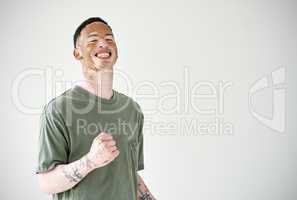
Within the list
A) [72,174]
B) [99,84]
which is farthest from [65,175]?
[99,84]

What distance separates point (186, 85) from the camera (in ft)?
7.31

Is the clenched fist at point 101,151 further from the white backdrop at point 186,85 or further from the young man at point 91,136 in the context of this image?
the white backdrop at point 186,85

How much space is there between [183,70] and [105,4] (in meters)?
0.58

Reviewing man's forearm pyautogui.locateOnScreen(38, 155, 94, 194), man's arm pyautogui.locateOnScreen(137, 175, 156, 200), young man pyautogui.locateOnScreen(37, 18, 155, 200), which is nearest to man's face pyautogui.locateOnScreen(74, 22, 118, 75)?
young man pyautogui.locateOnScreen(37, 18, 155, 200)

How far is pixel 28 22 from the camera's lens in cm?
214

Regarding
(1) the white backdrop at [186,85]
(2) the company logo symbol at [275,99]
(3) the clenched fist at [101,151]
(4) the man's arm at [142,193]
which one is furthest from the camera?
(2) the company logo symbol at [275,99]

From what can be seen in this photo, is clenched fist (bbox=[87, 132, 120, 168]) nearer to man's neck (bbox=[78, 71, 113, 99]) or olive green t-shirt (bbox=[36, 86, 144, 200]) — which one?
olive green t-shirt (bbox=[36, 86, 144, 200])

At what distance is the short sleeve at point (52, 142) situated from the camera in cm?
109

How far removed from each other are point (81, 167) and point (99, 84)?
0.30 meters

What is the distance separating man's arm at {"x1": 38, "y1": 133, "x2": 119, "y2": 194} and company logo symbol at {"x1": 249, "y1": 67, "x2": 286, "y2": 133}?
141 centimetres

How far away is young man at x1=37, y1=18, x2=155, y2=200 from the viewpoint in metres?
1.07

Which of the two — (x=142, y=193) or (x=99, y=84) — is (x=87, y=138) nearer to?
(x=99, y=84)

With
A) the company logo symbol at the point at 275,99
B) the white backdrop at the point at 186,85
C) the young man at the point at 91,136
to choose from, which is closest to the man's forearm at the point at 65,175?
the young man at the point at 91,136

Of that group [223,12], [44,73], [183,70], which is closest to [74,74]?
[44,73]
